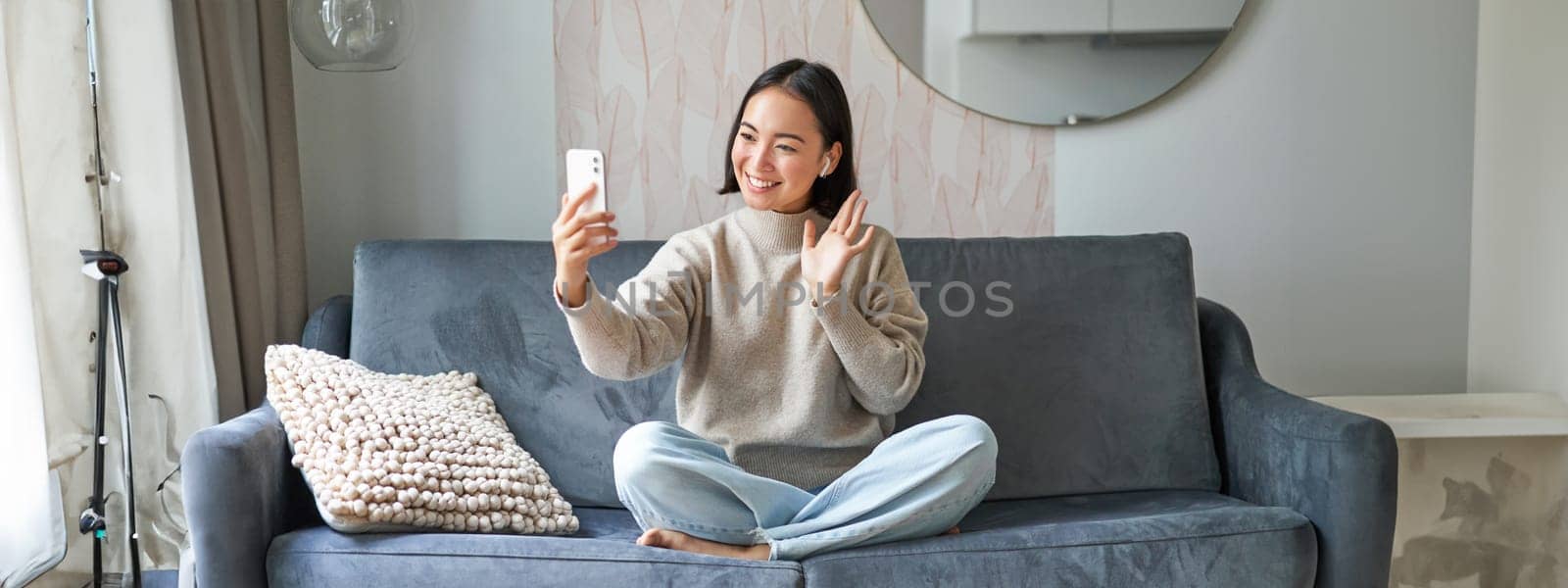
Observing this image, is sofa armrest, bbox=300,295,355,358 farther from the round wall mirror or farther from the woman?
the round wall mirror

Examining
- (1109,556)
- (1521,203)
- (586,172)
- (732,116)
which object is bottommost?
(1109,556)

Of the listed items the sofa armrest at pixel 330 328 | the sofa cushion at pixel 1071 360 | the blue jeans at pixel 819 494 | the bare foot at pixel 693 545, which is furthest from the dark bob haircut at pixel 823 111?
the sofa armrest at pixel 330 328

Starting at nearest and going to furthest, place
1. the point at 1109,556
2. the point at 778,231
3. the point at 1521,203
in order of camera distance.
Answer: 1. the point at 1109,556
2. the point at 778,231
3. the point at 1521,203

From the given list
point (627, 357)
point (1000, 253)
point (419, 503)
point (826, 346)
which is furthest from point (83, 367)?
point (1000, 253)

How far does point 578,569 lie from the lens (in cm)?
164

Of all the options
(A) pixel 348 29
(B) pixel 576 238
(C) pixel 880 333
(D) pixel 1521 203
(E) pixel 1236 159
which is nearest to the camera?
(B) pixel 576 238

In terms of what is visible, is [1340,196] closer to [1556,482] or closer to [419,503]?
[1556,482]

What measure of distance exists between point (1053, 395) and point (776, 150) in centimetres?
66

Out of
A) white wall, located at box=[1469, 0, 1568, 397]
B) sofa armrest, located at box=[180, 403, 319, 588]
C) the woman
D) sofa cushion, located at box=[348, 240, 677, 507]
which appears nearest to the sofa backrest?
sofa cushion, located at box=[348, 240, 677, 507]

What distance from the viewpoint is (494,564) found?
164 cm

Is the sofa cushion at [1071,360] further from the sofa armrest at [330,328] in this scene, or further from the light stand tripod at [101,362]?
the light stand tripod at [101,362]

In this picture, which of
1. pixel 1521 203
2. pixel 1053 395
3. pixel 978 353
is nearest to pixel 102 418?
pixel 978 353

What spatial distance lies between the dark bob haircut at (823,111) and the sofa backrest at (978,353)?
31 centimetres

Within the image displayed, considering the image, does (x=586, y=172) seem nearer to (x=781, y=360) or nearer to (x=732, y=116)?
(x=781, y=360)
